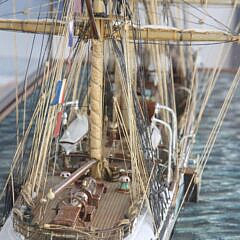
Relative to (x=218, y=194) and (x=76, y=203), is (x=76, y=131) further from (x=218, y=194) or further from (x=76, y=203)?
(x=218, y=194)

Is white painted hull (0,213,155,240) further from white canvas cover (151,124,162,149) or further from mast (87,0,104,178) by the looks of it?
white canvas cover (151,124,162,149)

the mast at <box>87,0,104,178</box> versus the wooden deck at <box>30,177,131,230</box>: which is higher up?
the mast at <box>87,0,104,178</box>

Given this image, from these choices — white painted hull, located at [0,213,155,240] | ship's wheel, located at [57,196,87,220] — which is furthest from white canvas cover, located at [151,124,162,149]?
ship's wheel, located at [57,196,87,220]

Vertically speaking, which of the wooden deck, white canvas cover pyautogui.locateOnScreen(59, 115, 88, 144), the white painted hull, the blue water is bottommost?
the blue water

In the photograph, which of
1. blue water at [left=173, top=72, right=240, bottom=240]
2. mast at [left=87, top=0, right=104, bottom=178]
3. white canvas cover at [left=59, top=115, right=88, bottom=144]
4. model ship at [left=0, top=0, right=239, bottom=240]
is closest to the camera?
model ship at [left=0, top=0, right=239, bottom=240]

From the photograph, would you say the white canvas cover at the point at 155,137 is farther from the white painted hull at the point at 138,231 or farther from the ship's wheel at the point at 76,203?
the ship's wheel at the point at 76,203

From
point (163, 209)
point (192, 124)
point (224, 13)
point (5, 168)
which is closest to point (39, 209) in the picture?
point (163, 209)

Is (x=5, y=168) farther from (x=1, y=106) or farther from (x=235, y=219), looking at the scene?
(x=235, y=219)

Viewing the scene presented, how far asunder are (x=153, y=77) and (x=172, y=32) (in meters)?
Answer: 5.40

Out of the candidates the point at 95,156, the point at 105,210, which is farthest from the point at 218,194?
the point at 105,210

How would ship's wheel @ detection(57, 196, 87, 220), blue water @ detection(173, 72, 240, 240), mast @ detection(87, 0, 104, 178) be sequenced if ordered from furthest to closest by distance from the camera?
blue water @ detection(173, 72, 240, 240), mast @ detection(87, 0, 104, 178), ship's wheel @ detection(57, 196, 87, 220)

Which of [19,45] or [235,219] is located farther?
[19,45]

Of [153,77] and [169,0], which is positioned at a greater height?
[169,0]

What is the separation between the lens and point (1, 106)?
17.3 metres
